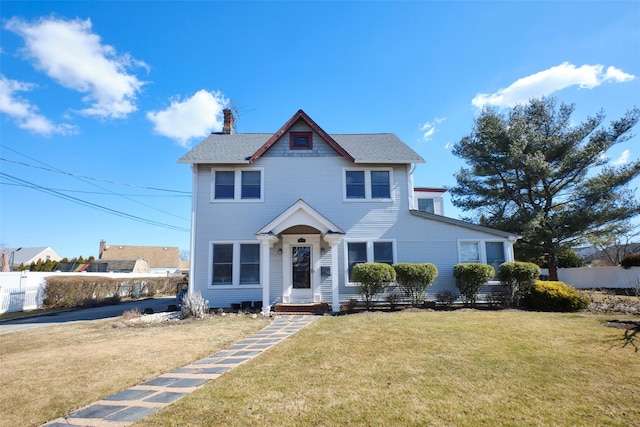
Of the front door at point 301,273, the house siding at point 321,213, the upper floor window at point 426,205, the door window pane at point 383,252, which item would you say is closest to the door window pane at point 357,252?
the house siding at point 321,213

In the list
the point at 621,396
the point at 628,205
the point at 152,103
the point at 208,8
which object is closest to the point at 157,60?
the point at 152,103

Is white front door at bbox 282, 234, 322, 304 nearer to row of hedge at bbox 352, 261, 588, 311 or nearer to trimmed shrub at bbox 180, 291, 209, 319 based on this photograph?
row of hedge at bbox 352, 261, 588, 311

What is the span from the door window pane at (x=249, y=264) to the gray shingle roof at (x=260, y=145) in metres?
3.85

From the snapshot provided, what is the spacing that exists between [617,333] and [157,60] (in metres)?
18.8

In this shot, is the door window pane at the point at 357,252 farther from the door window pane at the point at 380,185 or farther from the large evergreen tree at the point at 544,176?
the large evergreen tree at the point at 544,176

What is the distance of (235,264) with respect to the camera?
13.9m

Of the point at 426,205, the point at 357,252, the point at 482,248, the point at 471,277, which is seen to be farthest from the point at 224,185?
the point at 426,205

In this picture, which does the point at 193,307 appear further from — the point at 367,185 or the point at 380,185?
the point at 380,185

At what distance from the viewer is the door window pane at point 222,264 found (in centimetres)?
1385

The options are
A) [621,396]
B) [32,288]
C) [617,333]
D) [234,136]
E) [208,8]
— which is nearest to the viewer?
[621,396]

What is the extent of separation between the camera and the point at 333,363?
5895mm

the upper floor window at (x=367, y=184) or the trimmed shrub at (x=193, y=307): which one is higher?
the upper floor window at (x=367, y=184)

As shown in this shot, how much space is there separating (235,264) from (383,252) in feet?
21.2

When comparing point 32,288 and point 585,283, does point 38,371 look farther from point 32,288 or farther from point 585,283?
point 585,283
